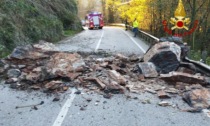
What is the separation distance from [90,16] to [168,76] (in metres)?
38.0

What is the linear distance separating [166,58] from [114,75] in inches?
85.9

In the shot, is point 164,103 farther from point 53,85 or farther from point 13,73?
point 13,73

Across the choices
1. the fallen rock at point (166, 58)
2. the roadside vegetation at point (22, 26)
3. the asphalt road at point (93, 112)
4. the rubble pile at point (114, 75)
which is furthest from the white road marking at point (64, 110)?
the roadside vegetation at point (22, 26)

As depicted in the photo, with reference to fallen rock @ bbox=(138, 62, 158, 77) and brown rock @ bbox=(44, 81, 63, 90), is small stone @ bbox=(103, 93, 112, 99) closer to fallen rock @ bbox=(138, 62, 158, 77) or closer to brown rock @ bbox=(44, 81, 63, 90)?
brown rock @ bbox=(44, 81, 63, 90)

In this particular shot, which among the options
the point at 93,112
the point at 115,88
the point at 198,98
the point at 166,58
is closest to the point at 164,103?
the point at 198,98

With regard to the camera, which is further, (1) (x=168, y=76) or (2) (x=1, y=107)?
(1) (x=168, y=76)

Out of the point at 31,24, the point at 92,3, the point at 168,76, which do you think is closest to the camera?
the point at 168,76

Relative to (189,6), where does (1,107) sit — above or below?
below

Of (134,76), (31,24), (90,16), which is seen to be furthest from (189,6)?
(90,16)

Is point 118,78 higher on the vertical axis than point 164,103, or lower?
higher

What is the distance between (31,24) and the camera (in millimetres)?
16328

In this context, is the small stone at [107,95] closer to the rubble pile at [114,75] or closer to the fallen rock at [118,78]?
the rubble pile at [114,75]

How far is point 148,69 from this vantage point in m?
8.23

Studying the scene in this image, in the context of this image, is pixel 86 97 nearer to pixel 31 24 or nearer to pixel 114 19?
pixel 31 24
